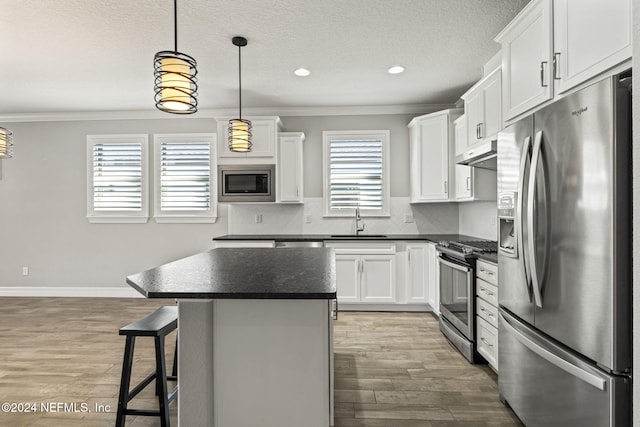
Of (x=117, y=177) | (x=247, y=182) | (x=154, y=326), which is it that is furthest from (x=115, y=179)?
(x=154, y=326)

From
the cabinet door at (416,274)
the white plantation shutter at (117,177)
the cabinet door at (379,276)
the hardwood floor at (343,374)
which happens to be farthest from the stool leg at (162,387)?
the white plantation shutter at (117,177)

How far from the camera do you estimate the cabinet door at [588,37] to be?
1.38 metres

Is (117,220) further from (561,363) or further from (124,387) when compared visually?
(561,363)

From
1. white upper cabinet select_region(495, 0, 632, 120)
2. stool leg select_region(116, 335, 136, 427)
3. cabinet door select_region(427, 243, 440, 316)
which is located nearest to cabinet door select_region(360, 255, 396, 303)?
cabinet door select_region(427, 243, 440, 316)

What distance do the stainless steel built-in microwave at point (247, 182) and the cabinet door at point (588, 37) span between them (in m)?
3.40

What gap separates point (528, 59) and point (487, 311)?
1.79 m

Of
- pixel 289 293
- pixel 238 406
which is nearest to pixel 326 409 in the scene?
pixel 238 406

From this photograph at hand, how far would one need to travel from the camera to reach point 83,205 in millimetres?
5324

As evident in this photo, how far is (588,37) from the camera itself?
1.57 metres

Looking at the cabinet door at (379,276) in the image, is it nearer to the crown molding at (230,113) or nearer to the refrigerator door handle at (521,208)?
the crown molding at (230,113)

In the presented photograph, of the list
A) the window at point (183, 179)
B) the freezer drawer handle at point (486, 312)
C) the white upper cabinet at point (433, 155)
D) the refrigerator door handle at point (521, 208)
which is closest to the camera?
the refrigerator door handle at point (521, 208)

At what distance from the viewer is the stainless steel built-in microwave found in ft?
15.1

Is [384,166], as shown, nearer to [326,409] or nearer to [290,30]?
[290,30]

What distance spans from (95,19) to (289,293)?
2.76 meters
